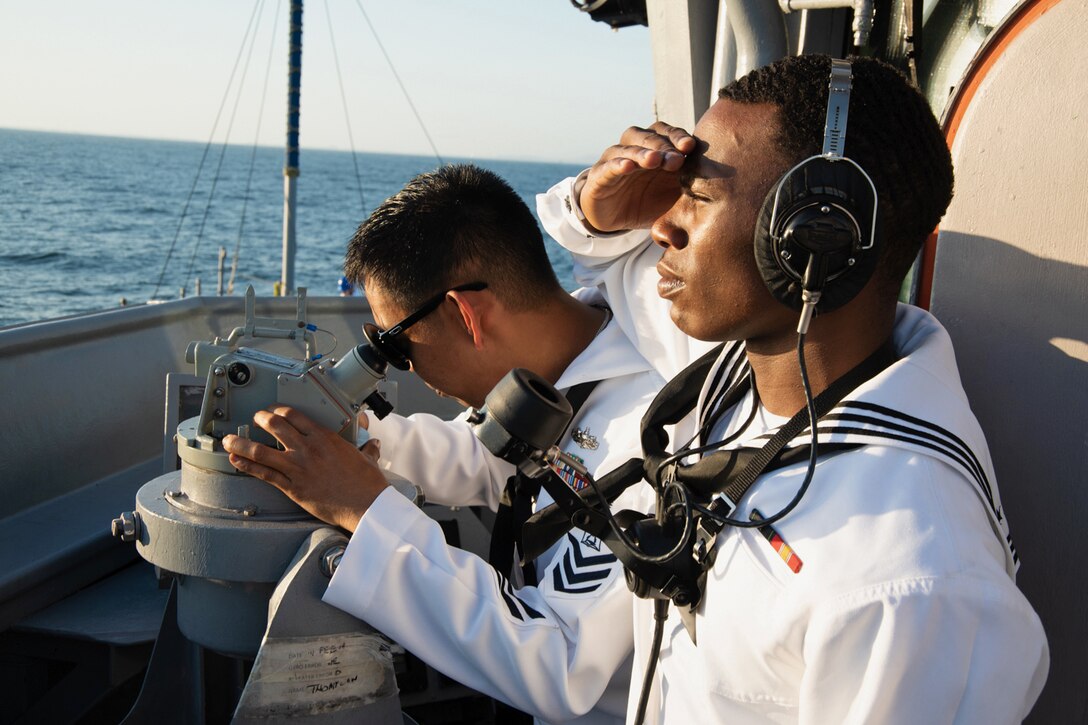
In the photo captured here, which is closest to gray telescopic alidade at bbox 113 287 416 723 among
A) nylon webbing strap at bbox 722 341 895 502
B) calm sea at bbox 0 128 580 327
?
calm sea at bbox 0 128 580 327

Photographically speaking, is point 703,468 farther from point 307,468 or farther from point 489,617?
point 307,468

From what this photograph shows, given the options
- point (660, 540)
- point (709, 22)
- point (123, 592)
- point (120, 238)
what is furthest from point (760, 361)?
point (120, 238)

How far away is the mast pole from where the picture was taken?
11.4 meters

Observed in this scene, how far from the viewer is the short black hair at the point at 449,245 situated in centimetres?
254

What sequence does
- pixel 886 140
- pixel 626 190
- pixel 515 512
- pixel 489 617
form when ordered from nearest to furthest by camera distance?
1. pixel 886 140
2. pixel 489 617
3. pixel 626 190
4. pixel 515 512

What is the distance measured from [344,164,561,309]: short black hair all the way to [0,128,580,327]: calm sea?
0.66 feet

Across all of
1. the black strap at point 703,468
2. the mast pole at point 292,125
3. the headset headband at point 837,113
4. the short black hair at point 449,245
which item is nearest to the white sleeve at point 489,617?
the black strap at point 703,468

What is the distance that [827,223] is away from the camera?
1378mm

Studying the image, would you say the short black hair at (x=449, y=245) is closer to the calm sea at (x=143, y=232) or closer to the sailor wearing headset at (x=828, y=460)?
the calm sea at (x=143, y=232)

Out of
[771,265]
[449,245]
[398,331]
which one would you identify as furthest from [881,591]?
[449,245]

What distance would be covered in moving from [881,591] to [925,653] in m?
0.09

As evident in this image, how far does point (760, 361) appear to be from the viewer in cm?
168

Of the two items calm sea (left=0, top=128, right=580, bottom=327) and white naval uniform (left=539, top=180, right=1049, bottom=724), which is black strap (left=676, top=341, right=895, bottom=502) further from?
calm sea (left=0, top=128, right=580, bottom=327)

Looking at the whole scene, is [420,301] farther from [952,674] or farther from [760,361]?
[952,674]
